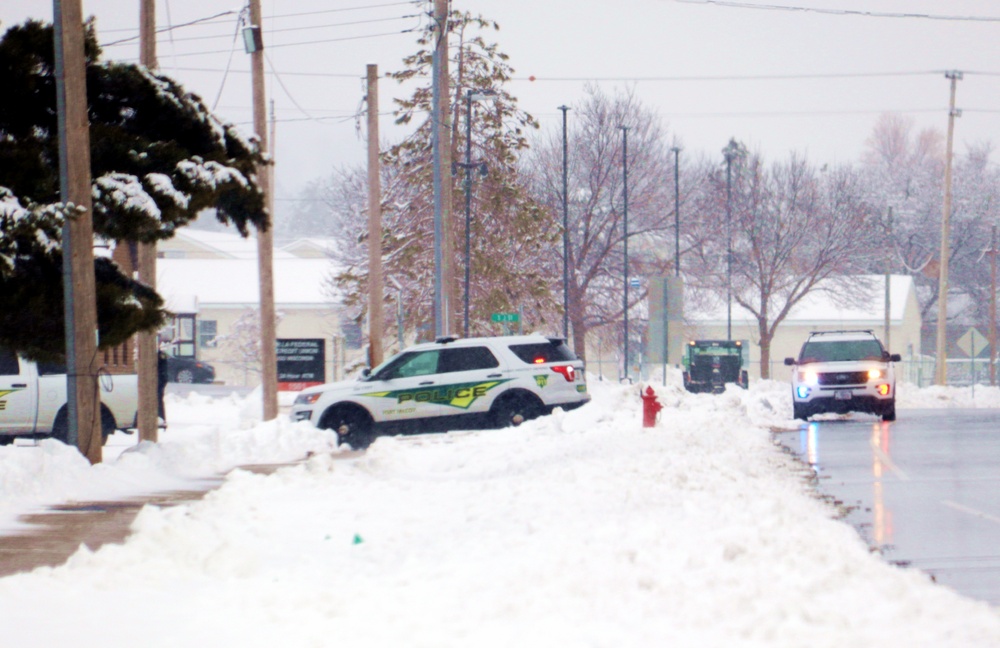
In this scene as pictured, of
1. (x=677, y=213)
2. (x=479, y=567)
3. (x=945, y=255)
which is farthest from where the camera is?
(x=677, y=213)

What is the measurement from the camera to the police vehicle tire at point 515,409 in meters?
23.5

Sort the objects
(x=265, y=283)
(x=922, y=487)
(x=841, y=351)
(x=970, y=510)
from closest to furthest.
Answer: (x=970, y=510)
(x=922, y=487)
(x=265, y=283)
(x=841, y=351)

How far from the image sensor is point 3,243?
15516 millimetres

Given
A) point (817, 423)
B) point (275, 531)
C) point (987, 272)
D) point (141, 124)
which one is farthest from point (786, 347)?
point (275, 531)

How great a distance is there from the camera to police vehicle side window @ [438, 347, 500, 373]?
77.2 feet

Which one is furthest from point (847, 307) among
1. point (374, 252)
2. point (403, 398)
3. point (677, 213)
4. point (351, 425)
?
point (351, 425)

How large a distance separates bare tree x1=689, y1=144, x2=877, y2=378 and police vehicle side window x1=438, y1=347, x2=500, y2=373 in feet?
144

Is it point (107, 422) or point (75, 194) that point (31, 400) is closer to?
point (107, 422)

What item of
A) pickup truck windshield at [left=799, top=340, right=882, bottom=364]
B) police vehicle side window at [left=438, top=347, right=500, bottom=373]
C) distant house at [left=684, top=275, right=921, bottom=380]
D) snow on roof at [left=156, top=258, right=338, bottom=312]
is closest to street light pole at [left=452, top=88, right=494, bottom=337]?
pickup truck windshield at [left=799, top=340, right=882, bottom=364]

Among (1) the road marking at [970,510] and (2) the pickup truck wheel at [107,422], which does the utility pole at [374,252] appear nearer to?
(2) the pickup truck wheel at [107,422]

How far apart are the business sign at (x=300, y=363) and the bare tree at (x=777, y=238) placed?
122 feet

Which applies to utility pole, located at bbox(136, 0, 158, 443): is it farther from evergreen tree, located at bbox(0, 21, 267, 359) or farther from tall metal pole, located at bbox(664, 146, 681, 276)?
tall metal pole, located at bbox(664, 146, 681, 276)

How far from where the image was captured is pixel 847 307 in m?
73.6

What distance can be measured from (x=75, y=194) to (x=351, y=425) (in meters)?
8.60
